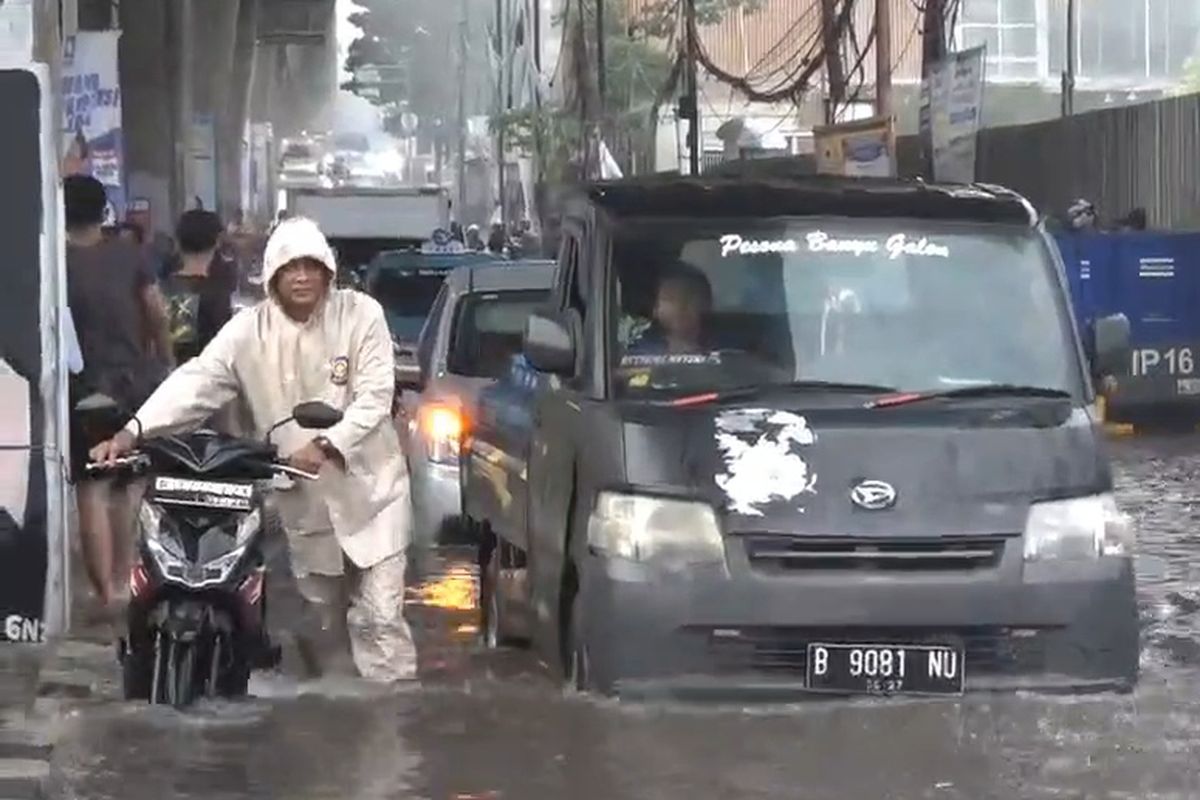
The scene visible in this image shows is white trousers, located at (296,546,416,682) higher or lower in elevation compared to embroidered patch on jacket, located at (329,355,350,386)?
lower

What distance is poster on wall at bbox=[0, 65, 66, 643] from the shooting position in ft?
33.3

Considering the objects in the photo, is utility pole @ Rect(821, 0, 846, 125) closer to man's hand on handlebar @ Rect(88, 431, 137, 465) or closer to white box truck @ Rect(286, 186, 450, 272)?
white box truck @ Rect(286, 186, 450, 272)

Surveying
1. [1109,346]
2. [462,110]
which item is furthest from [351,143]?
[1109,346]

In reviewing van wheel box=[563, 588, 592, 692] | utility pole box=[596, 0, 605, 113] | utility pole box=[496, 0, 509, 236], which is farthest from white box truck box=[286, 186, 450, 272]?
utility pole box=[496, 0, 509, 236]

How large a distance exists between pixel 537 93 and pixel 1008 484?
193 feet

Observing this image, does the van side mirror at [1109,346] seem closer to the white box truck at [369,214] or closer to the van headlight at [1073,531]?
the van headlight at [1073,531]

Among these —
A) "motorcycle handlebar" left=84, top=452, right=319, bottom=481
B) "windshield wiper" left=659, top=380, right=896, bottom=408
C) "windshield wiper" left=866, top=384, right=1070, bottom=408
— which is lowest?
"motorcycle handlebar" left=84, top=452, right=319, bottom=481

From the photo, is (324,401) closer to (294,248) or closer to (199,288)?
(294,248)

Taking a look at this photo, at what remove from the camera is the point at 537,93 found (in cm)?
6688

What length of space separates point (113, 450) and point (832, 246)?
2.64m

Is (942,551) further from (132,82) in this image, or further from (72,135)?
(132,82)

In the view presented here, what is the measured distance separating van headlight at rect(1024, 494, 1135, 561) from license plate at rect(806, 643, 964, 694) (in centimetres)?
45

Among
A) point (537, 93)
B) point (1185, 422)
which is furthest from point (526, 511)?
point (537, 93)

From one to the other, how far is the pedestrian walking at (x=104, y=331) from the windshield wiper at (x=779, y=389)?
3.74 meters
